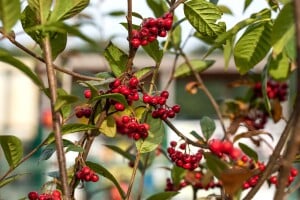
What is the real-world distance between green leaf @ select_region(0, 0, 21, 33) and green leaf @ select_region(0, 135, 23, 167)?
12.8 inches

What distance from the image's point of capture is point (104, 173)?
1083mm

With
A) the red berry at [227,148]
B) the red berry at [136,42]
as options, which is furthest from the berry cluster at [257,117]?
the red berry at [227,148]

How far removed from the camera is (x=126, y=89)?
97 centimetres

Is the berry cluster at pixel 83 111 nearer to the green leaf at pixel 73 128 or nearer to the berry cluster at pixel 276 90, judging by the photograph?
the green leaf at pixel 73 128

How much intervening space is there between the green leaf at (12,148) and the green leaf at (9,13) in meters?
0.32

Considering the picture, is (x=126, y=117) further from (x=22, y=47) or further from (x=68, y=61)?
(x=68, y=61)

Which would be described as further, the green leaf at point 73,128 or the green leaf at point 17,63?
the green leaf at point 73,128

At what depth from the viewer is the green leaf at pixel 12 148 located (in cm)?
105

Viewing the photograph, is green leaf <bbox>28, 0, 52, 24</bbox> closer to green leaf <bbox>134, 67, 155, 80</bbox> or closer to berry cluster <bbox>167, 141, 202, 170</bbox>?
green leaf <bbox>134, 67, 155, 80</bbox>

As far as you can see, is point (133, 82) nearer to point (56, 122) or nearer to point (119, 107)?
point (119, 107)

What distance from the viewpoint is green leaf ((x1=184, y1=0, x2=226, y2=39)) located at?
108 centimetres

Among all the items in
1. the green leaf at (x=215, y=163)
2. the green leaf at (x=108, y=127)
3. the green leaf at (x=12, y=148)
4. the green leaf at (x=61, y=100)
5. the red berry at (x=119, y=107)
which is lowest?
the green leaf at (x=12, y=148)

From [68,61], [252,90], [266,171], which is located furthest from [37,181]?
A: [266,171]

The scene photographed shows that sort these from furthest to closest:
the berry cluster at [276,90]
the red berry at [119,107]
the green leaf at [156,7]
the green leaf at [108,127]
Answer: the berry cluster at [276,90] < the green leaf at [156,7] < the green leaf at [108,127] < the red berry at [119,107]
